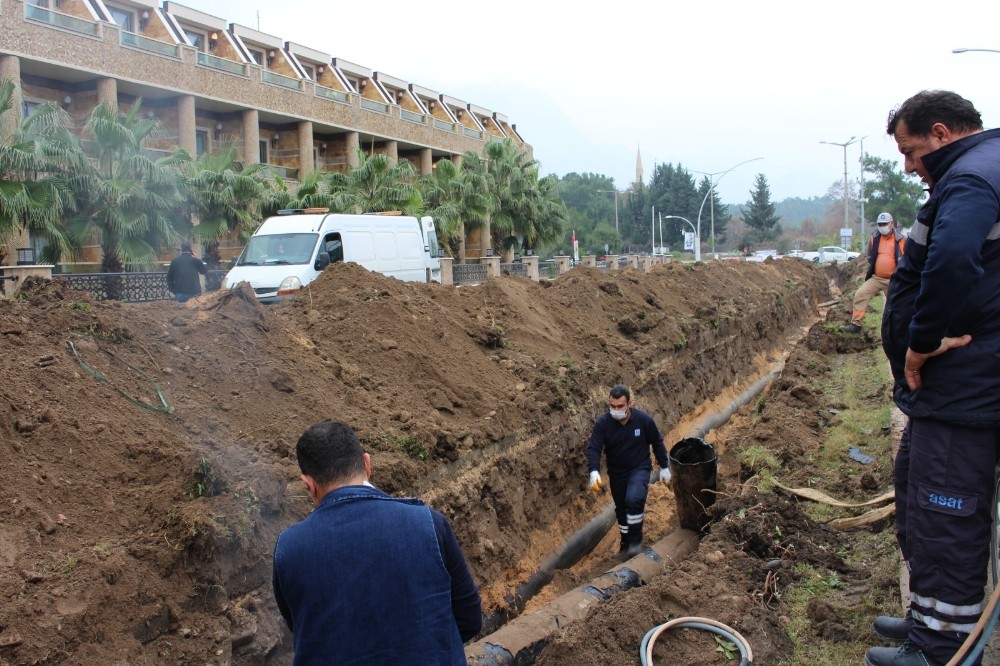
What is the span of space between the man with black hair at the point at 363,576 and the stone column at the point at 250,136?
3435 centimetres

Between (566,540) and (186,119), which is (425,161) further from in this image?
(566,540)

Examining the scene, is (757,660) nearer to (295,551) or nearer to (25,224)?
(295,551)

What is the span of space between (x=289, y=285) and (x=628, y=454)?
954cm

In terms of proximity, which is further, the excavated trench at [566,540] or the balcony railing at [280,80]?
the balcony railing at [280,80]

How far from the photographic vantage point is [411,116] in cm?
4650

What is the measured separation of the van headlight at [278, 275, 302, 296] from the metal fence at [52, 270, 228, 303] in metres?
1.83

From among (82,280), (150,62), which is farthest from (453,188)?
(82,280)

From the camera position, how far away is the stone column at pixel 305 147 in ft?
125

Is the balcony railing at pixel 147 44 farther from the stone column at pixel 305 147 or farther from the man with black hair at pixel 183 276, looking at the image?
the man with black hair at pixel 183 276

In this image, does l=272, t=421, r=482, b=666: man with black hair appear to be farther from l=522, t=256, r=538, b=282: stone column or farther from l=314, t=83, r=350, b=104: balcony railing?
l=314, t=83, r=350, b=104: balcony railing

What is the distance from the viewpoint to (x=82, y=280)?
16.8 metres

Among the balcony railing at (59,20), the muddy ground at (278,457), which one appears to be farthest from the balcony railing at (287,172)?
the muddy ground at (278,457)

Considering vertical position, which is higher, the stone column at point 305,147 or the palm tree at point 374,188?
the stone column at point 305,147

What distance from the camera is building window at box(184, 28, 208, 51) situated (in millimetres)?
34675
